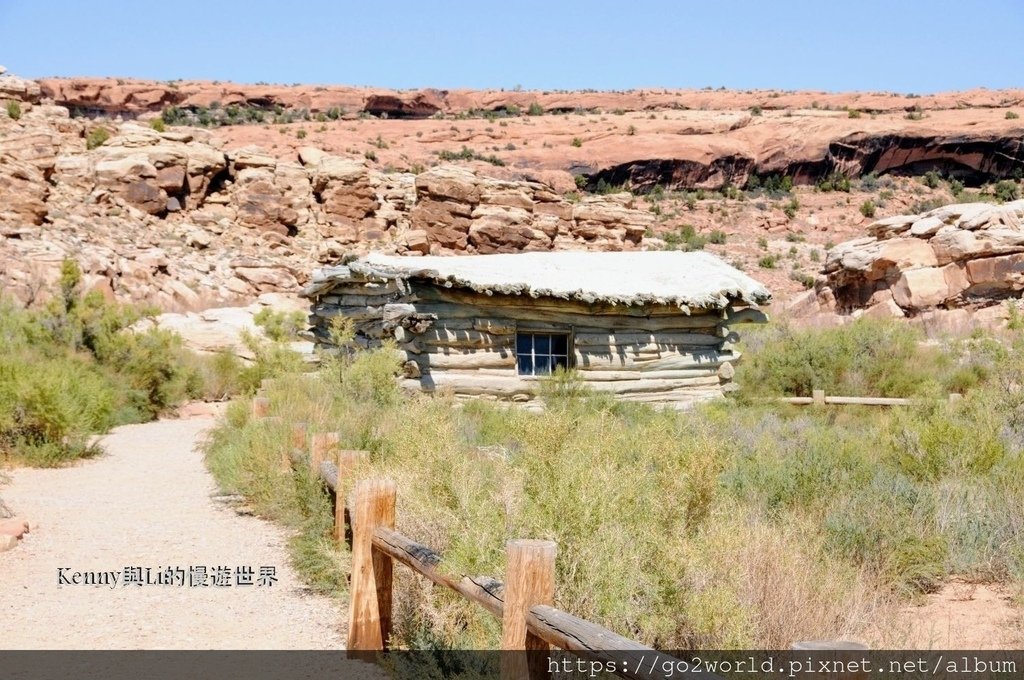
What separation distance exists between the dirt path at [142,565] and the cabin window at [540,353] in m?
4.98

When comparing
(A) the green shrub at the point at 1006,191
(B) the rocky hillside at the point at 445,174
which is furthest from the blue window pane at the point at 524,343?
(A) the green shrub at the point at 1006,191

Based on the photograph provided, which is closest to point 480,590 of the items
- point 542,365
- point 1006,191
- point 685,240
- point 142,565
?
point 142,565

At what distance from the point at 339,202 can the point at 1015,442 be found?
96.0 ft

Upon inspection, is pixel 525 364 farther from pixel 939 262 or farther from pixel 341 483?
pixel 939 262

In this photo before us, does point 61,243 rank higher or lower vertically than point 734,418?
higher

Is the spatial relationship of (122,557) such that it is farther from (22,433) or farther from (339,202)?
(339,202)

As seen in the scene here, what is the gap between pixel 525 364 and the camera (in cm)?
1390

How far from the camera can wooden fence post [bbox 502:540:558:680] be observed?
12.0 ft

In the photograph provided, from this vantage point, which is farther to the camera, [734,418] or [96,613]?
[734,418]

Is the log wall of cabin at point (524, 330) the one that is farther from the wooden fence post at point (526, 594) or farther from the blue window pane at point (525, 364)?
the wooden fence post at point (526, 594)

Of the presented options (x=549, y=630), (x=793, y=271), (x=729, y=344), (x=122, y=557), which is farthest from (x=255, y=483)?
(x=793, y=271)

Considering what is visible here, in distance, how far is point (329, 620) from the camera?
5797 mm

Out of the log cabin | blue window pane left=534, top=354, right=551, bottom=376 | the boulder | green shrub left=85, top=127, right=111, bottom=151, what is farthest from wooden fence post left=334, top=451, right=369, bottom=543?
green shrub left=85, top=127, right=111, bottom=151

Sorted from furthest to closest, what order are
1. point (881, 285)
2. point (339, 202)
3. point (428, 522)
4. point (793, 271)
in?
1. point (793, 271)
2. point (339, 202)
3. point (881, 285)
4. point (428, 522)
